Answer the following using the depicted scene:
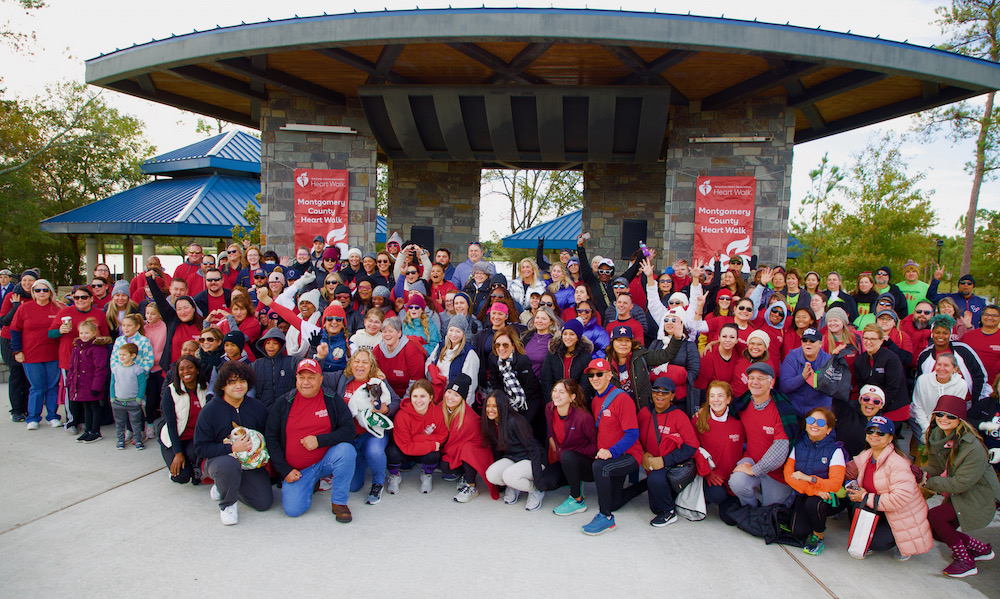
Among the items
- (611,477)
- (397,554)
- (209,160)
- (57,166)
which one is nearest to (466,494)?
(397,554)

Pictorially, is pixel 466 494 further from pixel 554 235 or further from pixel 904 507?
pixel 554 235

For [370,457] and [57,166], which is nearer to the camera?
[370,457]

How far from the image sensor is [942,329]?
16.2 ft

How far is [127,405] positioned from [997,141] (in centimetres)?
2601

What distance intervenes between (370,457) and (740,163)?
8442 millimetres

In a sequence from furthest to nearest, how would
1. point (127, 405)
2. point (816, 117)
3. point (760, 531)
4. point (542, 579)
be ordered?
1. point (816, 117)
2. point (127, 405)
3. point (760, 531)
4. point (542, 579)

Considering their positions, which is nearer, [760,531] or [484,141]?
[760,531]

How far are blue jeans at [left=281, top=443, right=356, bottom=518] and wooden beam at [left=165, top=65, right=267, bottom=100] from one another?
7009 millimetres

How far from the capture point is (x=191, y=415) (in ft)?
15.5

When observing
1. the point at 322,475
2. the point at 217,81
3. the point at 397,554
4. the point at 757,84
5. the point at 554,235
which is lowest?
the point at 397,554

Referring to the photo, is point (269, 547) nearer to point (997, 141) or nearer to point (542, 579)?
point (542, 579)

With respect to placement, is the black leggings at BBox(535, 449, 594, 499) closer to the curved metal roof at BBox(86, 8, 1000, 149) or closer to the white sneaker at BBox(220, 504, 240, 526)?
the white sneaker at BBox(220, 504, 240, 526)

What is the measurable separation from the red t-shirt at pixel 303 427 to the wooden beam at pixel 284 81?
6262 millimetres

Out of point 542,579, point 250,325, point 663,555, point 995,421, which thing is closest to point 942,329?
point 995,421
